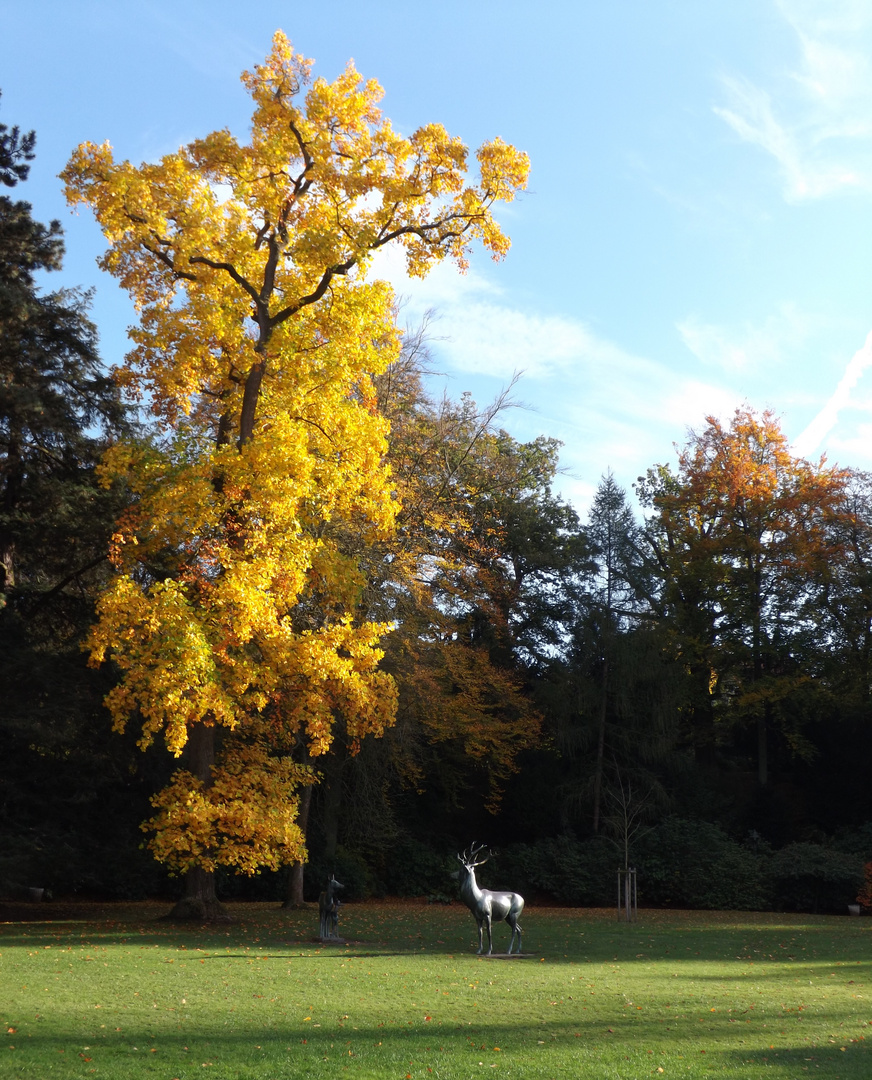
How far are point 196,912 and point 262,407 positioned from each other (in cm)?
959

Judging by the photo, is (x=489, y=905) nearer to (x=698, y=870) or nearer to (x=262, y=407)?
(x=262, y=407)

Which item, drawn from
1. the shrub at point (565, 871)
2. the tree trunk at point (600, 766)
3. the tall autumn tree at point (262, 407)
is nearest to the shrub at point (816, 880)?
the shrub at point (565, 871)

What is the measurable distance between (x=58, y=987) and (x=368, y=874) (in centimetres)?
1764

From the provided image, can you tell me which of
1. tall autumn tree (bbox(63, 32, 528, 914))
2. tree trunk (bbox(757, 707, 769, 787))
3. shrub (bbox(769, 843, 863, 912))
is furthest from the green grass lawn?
tree trunk (bbox(757, 707, 769, 787))

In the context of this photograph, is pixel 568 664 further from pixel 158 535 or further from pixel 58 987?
pixel 58 987

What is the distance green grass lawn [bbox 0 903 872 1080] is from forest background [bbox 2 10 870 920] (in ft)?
16.1

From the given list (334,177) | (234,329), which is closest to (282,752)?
(234,329)

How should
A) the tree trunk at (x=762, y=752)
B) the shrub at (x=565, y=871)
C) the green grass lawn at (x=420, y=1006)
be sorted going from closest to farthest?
the green grass lawn at (x=420, y=1006)
the shrub at (x=565, y=871)
the tree trunk at (x=762, y=752)

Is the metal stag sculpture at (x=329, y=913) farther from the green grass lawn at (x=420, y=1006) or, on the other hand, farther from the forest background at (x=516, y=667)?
the forest background at (x=516, y=667)

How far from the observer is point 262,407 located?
19109 millimetres

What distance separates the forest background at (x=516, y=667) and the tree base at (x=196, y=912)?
2.67m

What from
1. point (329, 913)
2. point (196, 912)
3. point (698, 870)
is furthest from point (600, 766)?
point (329, 913)

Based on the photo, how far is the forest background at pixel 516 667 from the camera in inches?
771

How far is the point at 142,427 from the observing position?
21922 mm
